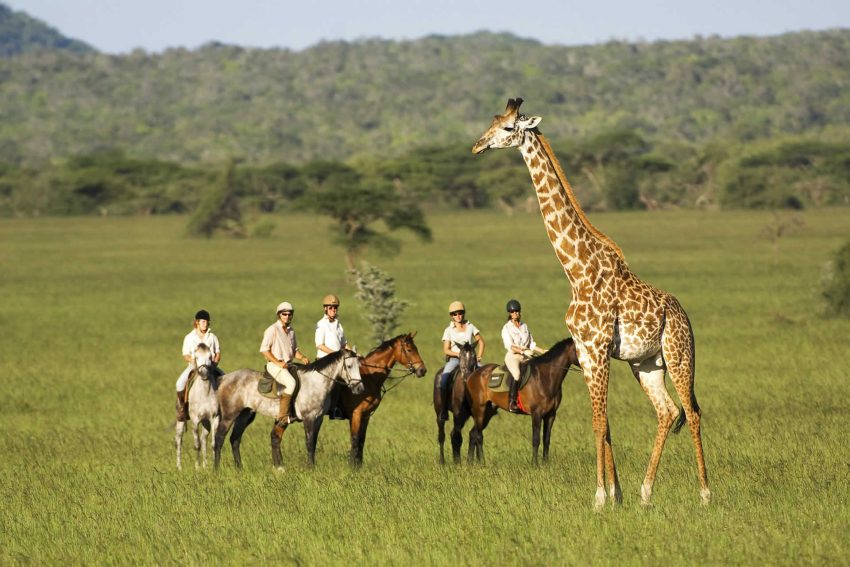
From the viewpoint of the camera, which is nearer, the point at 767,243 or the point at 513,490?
the point at 513,490

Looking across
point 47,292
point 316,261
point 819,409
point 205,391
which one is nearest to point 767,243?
point 316,261

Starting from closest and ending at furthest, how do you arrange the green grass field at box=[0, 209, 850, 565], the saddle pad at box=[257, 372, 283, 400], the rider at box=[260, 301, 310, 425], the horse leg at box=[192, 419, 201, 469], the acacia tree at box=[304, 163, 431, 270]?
1. the green grass field at box=[0, 209, 850, 565]
2. the rider at box=[260, 301, 310, 425]
3. the saddle pad at box=[257, 372, 283, 400]
4. the horse leg at box=[192, 419, 201, 469]
5. the acacia tree at box=[304, 163, 431, 270]

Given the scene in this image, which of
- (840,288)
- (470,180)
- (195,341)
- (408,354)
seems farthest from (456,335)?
(470,180)

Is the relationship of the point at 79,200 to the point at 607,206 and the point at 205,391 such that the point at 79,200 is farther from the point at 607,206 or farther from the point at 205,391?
the point at 205,391

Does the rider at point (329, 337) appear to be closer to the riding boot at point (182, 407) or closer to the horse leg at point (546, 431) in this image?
the riding boot at point (182, 407)

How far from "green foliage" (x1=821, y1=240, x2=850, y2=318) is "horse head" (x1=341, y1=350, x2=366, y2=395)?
88.2 ft

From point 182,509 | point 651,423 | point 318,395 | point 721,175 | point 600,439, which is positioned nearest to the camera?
Answer: point 600,439

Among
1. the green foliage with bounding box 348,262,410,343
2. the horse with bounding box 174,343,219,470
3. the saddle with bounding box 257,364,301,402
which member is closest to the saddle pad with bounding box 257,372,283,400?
the saddle with bounding box 257,364,301,402

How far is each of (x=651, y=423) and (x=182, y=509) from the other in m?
9.49

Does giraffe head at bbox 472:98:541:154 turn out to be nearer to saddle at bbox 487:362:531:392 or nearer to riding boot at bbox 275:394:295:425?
saddle at bbox 487:362:531:392

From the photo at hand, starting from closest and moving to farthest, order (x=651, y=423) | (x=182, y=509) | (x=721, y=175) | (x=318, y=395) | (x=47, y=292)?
(x=182, y=509), (x=318, y=395), (x=651, y=423), (x=47, y=292), (x=721, y=175)

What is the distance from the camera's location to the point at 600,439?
41.2ft

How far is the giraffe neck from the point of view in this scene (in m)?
12.8

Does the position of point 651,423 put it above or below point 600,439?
below
